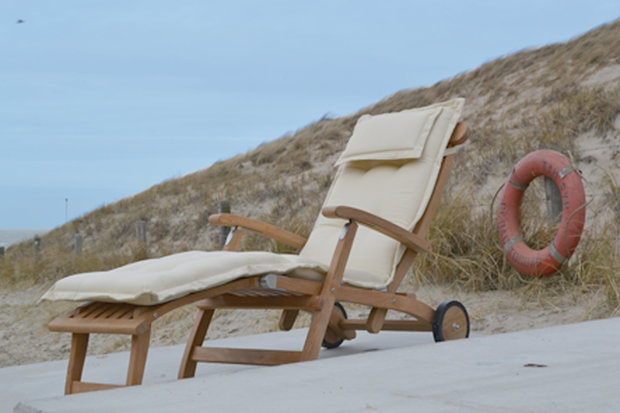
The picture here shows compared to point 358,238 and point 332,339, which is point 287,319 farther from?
point 358,238

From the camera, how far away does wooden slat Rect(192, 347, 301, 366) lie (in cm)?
267

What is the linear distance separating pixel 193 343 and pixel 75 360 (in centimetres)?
55

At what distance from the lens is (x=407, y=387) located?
5.78 ft

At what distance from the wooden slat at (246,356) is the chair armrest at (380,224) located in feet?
1.77

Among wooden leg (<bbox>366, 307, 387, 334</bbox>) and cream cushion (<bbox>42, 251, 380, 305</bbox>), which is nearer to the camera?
cream cushion (<bbox>42, 251, 380, 305</bbox>)

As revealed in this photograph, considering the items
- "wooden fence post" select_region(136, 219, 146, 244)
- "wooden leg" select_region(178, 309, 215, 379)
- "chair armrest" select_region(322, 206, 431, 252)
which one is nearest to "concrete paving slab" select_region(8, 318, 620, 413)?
"chair armrest" select_region(322, 206, 431, 252)

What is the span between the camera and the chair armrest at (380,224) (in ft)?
8.66

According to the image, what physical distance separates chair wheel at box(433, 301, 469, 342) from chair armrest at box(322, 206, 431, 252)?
0.94 ft

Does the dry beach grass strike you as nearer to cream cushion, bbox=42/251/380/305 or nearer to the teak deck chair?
the teak deck chair

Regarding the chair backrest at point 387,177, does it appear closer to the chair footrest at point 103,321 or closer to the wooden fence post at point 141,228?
the chair footrest at point 103,321

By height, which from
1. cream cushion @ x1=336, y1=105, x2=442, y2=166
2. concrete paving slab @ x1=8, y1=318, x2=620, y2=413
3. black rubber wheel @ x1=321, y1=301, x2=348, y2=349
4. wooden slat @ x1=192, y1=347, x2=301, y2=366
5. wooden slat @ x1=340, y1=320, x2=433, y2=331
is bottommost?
black rubber wheel @ x1=321, y1=301, x2=348, y2=349

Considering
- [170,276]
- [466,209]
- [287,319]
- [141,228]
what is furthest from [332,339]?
[141,228]

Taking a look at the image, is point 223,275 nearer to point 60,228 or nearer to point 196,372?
point 196,372

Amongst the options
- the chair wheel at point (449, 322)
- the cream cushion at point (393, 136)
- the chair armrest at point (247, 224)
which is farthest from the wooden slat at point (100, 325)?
the cream cushion at point (393, 136)
